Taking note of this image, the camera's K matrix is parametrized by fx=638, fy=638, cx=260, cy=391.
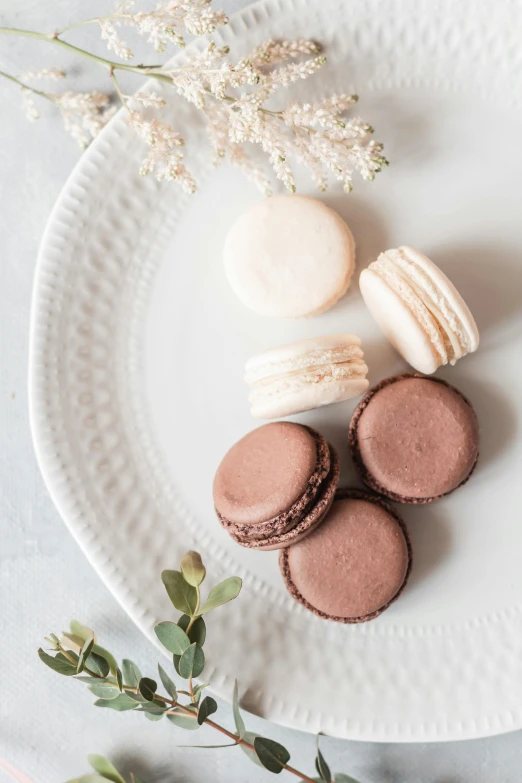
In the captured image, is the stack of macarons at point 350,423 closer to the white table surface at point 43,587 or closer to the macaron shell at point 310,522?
the macaron shell at point 310,522

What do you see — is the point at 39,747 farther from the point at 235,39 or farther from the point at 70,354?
the point at 235,39

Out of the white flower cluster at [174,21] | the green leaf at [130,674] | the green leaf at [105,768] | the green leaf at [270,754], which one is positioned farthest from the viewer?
the green leaf at [105,768]

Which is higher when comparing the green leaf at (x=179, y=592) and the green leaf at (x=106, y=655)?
the green leaf at (x=179, y=592)

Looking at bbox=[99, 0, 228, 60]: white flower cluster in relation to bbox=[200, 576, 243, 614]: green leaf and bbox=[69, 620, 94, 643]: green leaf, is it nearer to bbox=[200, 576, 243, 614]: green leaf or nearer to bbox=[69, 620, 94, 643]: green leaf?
bbox=[200, 576, 243, 614]: green leaf

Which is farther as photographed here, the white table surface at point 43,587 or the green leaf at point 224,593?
the white table surface at point 43,587

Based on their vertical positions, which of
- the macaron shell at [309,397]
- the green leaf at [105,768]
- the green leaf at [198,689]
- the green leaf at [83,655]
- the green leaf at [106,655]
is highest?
the macaron shell at [309,397]

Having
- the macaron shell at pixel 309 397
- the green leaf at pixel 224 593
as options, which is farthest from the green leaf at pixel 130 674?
the macaron shell at pixel 309 397

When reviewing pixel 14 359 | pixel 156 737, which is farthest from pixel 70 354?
pixel 156 737

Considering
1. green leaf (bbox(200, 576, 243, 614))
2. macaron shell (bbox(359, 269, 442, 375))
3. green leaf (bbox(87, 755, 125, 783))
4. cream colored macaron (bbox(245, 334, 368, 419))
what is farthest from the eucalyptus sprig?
macaron shell (bbox(359, 269, 442, 375))
